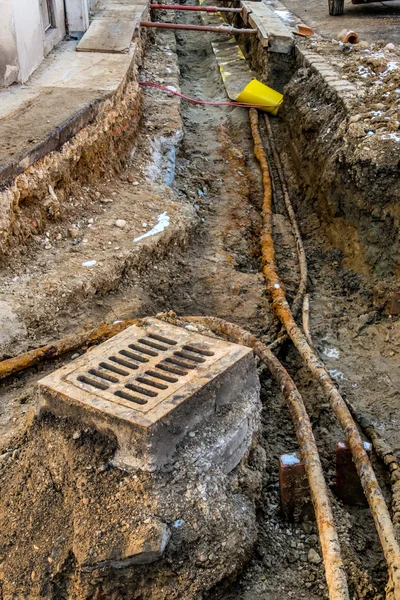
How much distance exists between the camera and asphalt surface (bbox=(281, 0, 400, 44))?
7977 mm

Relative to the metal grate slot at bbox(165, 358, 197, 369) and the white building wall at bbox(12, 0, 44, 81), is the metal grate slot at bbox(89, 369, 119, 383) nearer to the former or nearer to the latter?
the metal grate slot at bbox(165, 358, 197, 369)

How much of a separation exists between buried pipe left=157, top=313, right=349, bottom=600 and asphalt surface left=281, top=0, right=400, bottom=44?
5.27 metres

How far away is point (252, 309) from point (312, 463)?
1.87m

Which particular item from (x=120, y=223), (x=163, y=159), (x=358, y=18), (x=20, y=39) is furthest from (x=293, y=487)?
(x=358, y=18)

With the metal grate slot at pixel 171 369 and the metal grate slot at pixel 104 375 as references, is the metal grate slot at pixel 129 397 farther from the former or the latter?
the metal grate slot at pixel 171 369

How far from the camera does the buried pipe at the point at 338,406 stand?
8.82 ft

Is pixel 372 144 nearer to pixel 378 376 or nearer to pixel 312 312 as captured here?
pixel 312 312

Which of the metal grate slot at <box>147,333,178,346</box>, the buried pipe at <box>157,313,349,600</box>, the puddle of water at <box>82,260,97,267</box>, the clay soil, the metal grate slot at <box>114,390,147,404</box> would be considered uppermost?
the metal grate slot at <box>114,390,147,404</box>

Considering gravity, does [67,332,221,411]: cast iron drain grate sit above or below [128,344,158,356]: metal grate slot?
above

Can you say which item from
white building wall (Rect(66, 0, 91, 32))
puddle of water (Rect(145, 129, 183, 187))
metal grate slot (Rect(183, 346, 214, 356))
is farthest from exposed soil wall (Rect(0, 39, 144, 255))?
white building wall (Rect(66, 0, 91, 32))

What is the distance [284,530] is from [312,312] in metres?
2.16

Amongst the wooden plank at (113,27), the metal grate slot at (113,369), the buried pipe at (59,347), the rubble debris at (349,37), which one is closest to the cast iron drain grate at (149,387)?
the metal grate slot at (113,369)

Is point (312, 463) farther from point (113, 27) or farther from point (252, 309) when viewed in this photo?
point (113, 27)

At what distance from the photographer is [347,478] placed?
11.0ft
